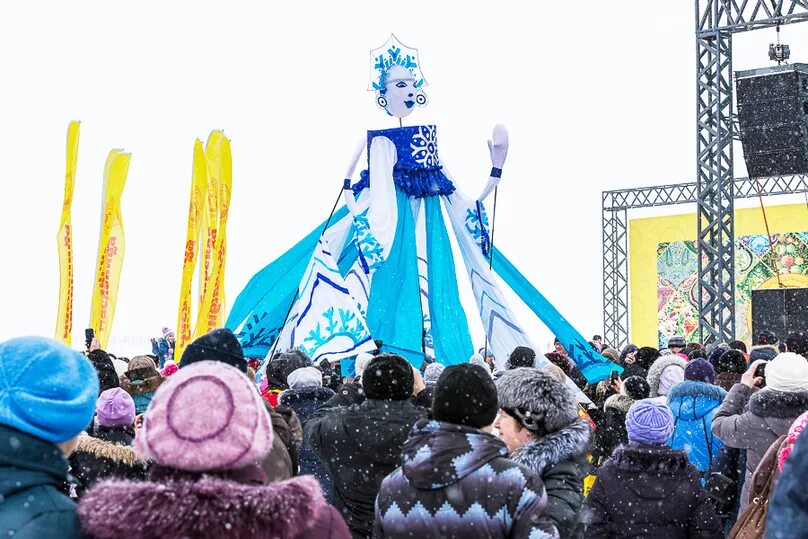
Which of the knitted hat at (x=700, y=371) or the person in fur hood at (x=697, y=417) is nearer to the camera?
the person in fur hood at (x=697, y=417)

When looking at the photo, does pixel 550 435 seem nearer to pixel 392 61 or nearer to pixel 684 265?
pixel 392 61

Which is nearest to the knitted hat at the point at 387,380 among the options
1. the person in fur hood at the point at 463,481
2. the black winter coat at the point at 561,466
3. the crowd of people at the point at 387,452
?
the crowd of people at the point at 387,452

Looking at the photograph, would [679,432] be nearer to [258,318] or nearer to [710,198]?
[258,318]

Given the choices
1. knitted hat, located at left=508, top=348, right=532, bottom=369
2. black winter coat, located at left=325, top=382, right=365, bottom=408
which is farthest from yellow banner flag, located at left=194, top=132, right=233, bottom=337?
black winter coat, located at left=325, top=382, right=365, bottom=408

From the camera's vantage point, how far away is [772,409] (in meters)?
4.67

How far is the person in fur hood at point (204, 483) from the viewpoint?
1867 mm

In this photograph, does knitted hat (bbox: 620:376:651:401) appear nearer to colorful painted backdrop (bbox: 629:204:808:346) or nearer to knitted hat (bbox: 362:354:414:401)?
knitted hat (bbox: 362:354:414:401)

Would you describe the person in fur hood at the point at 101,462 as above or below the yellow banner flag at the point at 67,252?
below

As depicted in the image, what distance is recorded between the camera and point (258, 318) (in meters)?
10.3

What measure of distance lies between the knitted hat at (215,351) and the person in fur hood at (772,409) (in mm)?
2401

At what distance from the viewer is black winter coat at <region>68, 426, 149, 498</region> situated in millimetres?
3938

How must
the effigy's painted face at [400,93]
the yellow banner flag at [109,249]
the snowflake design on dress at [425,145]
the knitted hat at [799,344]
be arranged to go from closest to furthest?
the knitted hat at [799,344]
the snowflake design on dress at [425,145]
the effigy's painted face at [400,93]
the yellow banner flag at [109,249]

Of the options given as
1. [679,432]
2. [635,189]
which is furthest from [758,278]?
[679,432]

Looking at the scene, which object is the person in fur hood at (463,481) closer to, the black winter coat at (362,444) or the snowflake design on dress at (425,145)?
the black winter coat at (362,444)
